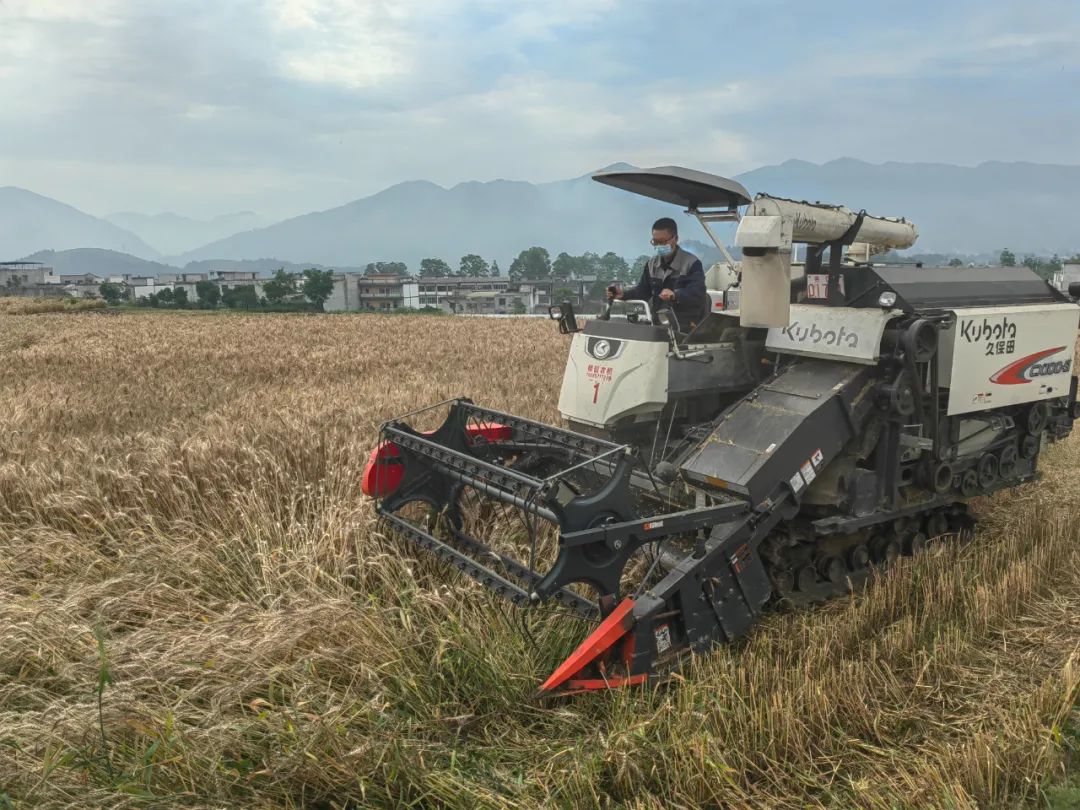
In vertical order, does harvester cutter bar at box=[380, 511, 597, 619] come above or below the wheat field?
above

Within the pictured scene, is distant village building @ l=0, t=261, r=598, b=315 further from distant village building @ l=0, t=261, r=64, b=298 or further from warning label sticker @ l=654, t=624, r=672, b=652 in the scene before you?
warning label sticker @ l=654, t=624, r=672, b=652

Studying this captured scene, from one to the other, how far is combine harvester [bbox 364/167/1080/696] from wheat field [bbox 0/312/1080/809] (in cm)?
32

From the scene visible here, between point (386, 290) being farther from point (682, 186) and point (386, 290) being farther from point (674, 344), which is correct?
point (674, 344)

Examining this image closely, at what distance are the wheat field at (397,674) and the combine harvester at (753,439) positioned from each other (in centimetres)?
32

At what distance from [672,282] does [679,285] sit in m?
0.09

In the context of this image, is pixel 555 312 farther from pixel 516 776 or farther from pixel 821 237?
pixel 516 776

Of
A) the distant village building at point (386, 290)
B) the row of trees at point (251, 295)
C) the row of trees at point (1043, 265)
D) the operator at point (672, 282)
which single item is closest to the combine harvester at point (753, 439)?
the operator at point (672, 282)

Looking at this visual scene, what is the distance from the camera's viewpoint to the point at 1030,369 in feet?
17.6

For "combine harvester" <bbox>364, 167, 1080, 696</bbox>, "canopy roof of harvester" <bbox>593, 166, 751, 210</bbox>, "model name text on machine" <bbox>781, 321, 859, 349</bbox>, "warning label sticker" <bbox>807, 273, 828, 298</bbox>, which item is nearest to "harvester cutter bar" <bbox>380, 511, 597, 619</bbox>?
"combine harvester" <bbox>364, 167, 1080, 696</bbox>

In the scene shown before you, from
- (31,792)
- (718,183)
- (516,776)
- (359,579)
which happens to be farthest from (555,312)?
(31,792)

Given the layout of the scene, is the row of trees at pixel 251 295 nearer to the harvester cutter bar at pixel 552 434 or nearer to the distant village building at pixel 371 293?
the distant village building at pixel 371 293

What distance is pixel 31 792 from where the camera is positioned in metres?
2.61

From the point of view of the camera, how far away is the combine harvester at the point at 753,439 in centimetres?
379

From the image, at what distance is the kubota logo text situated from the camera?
5.18m
